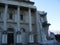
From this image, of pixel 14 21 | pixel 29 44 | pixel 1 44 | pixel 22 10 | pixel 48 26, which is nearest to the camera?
pixel 1 44

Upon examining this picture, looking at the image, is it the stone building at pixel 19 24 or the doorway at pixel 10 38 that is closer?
the stone building at pixel 19 24

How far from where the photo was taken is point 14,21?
23.9 meters

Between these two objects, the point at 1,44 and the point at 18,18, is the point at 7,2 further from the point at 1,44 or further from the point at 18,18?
the point at 1,44

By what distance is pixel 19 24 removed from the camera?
75.8ft

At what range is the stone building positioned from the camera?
22.4 meters

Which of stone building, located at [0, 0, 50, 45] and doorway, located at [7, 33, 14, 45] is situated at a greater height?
stone building, located at [0, 0, 50, 45]

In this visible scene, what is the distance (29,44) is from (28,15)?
6.31 meters

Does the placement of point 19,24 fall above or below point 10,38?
above

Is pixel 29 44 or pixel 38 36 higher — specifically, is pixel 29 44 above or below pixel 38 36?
below

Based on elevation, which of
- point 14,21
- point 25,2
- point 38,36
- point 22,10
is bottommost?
point 38,36

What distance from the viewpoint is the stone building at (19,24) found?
2236cm

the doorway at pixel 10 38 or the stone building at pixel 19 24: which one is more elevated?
the stone building at pixel 19 24

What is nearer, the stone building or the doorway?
the stone building

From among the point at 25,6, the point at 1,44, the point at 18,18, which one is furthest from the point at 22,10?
the point at 1,44
